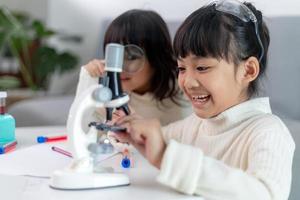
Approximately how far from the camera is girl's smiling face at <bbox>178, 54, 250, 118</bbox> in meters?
0.79

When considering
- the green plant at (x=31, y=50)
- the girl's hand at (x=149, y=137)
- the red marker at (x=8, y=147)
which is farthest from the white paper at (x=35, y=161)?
the green plant at (x=31, y=50)

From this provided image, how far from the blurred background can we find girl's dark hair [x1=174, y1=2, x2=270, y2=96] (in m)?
0.38

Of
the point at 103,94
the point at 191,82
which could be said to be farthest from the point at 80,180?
the point at 191,82

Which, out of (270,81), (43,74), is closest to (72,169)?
(270,81)

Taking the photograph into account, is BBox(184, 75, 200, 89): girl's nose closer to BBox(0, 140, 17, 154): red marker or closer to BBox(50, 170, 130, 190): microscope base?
BBox(50, 170, 130, 190): microscope base

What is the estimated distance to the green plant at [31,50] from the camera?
240 centimetres

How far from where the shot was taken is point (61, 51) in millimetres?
2566

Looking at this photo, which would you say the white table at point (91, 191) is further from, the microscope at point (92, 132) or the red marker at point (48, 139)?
the red marker at point (48, 139)

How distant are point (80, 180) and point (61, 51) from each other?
2025 mm

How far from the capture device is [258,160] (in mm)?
660

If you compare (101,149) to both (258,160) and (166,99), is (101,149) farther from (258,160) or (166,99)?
(166,99)

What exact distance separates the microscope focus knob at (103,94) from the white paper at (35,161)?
6.0 inches

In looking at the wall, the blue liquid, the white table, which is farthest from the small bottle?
the wall

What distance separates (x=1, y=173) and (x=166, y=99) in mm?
601
